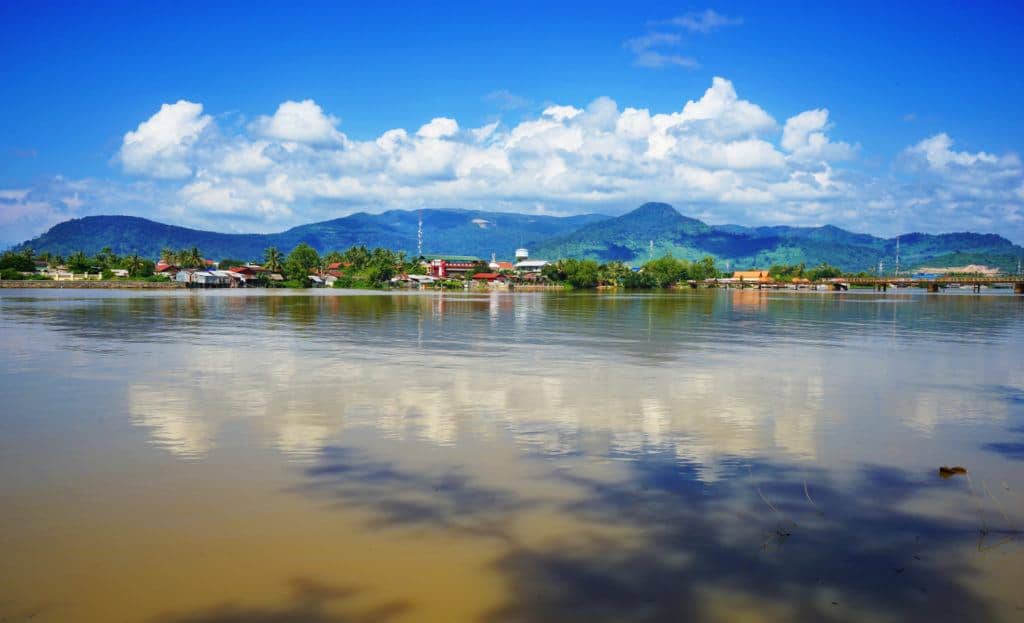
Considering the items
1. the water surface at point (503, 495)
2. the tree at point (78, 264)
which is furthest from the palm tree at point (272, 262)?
the water surface at point (503, 495)

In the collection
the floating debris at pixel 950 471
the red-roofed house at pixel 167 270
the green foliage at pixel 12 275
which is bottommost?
the floating debris at pixel 950 471

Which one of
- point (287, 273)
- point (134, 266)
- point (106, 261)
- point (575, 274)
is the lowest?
point (575, 274)

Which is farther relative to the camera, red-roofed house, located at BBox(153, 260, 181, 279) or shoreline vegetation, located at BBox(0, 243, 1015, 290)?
red-roofed house, located at BBox(153, 260, 181, 279)

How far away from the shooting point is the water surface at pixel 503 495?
645cm

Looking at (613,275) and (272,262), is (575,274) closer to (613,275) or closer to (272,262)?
(613,275)

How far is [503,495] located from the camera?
9.17 metres

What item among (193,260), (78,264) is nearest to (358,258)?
(193,260)

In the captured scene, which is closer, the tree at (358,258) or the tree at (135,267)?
the tree at (135,267)

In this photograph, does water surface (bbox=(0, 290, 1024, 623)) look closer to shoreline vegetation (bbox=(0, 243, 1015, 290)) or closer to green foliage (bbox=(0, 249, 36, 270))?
shoreline vegetation (bbox=(0, 243, 1015, 290))

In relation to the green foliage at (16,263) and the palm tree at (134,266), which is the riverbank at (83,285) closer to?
the palm tree at (134,266)

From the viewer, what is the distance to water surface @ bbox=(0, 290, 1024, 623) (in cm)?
645

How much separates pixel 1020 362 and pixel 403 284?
150148mm

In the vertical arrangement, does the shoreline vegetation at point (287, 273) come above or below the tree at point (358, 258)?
below

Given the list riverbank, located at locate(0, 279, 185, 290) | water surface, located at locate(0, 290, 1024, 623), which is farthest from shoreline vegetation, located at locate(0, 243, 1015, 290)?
water surface, located at locate(0, 290, 1024, 623)
